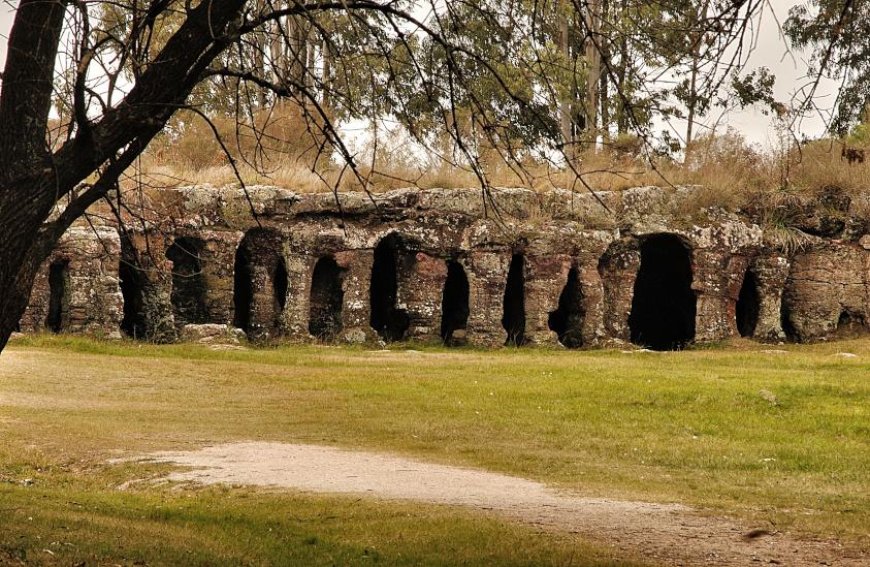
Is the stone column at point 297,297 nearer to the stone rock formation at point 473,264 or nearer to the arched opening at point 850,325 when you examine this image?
the stone rock formation at point 473,264

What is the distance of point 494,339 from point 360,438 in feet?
44.5

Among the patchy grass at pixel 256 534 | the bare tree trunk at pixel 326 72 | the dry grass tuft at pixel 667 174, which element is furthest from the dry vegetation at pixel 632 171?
the patchy grass at pixel 256 534

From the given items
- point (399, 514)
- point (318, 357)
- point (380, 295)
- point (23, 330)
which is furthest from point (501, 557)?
point (380, 295)

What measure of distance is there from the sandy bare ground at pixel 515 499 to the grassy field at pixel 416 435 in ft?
1.69

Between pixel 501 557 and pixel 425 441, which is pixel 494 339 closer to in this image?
pixel 425 441

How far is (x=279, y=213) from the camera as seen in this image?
31953 millimetres

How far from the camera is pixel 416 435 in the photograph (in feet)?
60.1

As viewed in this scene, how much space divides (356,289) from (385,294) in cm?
400

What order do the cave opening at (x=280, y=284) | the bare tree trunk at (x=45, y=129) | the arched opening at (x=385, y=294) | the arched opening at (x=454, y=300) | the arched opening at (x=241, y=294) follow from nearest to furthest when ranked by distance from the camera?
the bare tree trunk at (x=45, y=129), the cave opening at (x=280, y=284), the arched opening at (x=385, y=294), the arched opening at (x=241, y=294), the arched opening at (x=454, y=300)

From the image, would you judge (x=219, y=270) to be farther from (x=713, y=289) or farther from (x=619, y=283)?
(x=713, y=289)

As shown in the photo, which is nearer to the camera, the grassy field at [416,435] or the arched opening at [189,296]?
the grassy field at [416,435]

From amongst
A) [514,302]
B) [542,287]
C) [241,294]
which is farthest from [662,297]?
[241,294]

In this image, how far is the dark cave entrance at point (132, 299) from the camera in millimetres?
31312

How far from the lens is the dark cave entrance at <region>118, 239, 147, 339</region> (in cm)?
3131
